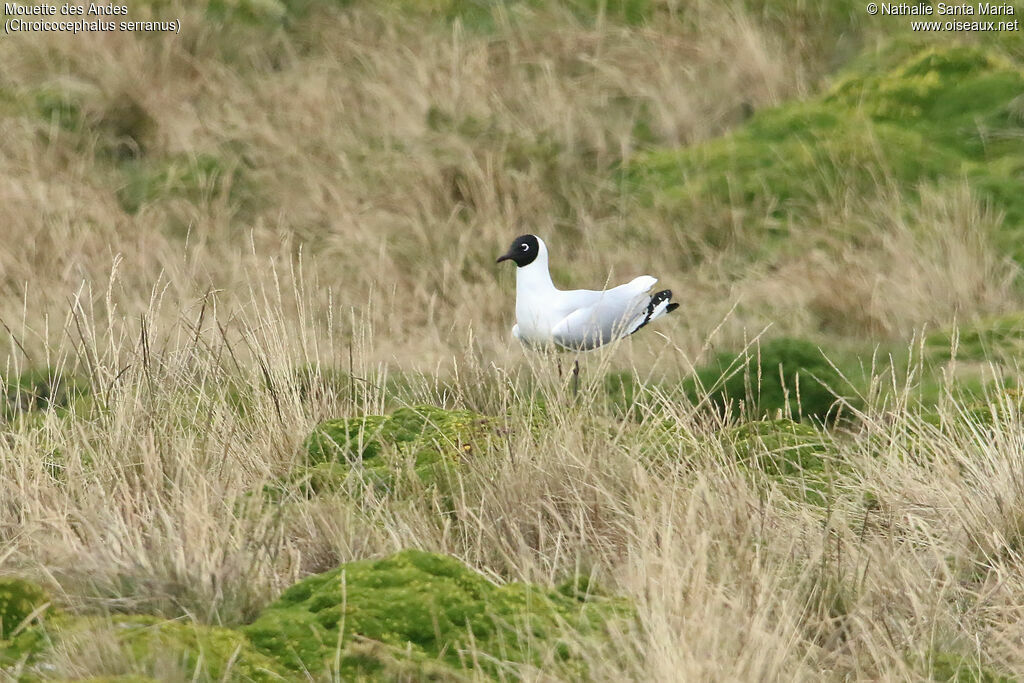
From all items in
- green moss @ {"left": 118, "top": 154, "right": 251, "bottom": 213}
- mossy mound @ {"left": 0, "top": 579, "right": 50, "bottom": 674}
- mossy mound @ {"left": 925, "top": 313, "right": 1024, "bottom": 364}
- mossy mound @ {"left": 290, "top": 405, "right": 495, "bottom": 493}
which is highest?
green moss @ {"left": 118, "top": 154, "right": 251, "bottom": 213}

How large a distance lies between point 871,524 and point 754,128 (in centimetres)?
705

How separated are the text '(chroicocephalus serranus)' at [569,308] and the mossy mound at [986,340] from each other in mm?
1532

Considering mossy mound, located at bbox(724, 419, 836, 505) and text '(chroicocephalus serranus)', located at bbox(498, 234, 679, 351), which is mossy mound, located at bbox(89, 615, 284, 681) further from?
text '(chroicocephalus serranus)', located at bbox(498, 234, 679, 351)

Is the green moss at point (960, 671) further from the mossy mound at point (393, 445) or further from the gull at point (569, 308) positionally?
the gull at point (569, 308)

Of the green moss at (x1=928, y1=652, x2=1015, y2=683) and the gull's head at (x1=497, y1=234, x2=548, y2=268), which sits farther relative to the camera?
the gull's head at (x1=497, y1=234, x2=548, y2=268)

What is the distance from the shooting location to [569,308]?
6.82m

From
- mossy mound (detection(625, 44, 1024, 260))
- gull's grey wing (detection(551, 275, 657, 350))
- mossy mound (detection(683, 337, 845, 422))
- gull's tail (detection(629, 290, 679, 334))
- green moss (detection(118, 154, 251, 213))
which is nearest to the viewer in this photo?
gull's grey wing (detection(551, 275, 657, 350))

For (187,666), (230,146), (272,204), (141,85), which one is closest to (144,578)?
(187,666)

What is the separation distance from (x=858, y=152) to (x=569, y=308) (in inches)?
163

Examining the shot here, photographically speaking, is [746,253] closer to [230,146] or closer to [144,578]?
[230,146]

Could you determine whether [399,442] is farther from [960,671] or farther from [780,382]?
[780,382]

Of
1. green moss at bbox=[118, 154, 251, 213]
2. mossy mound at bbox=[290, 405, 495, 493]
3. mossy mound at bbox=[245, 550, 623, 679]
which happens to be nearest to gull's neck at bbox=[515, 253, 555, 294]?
mossy mound at bbox=[290, 405, 495, 493]

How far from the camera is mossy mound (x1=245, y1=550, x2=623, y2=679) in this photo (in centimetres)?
319

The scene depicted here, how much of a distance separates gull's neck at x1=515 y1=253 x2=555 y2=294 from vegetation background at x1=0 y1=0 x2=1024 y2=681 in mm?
503
